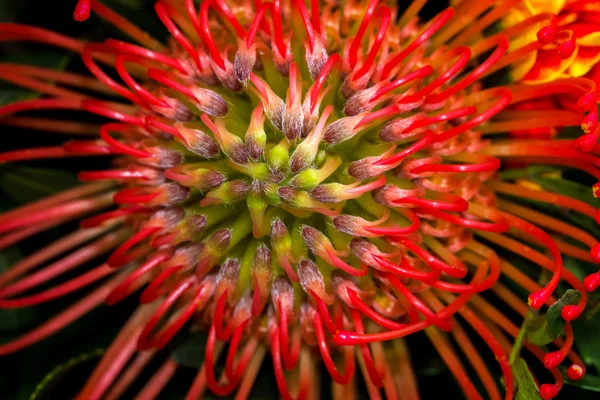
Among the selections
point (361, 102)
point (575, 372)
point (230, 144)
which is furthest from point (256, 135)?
point (575, 372)

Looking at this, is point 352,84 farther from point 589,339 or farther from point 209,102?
point 589,339

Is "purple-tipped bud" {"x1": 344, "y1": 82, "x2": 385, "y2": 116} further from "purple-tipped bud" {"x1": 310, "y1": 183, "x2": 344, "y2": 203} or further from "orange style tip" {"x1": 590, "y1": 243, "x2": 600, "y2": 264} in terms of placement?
"orange style tip" {"x1": 590, "y1": 243, "x2": 600, "y2": 264}

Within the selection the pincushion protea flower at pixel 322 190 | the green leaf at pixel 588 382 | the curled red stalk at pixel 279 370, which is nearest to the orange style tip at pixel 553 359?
the pincushion protea flower at pixel 322 190

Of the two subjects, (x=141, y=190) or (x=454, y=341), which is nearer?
(x=141, y=190)

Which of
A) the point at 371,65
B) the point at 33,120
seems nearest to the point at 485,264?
the point at 371,65

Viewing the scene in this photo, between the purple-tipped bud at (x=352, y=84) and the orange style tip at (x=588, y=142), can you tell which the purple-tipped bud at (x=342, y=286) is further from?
the orange style tip at (x=588, y=142)

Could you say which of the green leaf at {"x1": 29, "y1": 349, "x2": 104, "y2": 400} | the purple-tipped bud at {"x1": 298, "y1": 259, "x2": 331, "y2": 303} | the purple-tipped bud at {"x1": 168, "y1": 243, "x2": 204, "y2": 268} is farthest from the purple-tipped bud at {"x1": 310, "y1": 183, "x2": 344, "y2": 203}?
the green leaf at {"x1": 29, "y1": 349, "x2": 104, "y2": 400}

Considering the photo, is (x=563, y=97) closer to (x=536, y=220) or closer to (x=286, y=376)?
(x=536, y=220)
